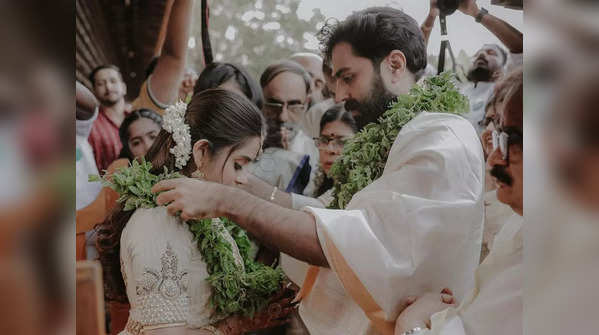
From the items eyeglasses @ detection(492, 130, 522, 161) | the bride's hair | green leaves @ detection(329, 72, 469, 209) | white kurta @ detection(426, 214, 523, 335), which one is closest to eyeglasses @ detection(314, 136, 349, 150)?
green leaves @ detection(329, 72, 469, 209)

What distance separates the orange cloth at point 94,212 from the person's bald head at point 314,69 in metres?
0.90

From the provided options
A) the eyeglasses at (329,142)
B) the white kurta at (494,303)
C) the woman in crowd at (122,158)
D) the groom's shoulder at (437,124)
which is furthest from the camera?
the woman in crowd at (122,158)

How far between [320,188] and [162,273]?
812 mm

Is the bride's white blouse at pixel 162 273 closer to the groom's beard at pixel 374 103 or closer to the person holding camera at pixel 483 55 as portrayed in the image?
the groom's beard at pixel 374 103

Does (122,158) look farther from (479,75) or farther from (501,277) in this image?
(501,277)

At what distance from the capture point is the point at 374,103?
247 cm

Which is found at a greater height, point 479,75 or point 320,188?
point 479,75

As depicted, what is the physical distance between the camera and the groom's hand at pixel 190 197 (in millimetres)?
2311

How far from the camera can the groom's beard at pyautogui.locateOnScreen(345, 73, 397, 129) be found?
2.45 meters

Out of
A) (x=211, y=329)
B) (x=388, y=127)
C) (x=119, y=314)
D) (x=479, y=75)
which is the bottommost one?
(x=119, y=314)

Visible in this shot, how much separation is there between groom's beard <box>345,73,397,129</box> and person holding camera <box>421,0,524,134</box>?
26cm

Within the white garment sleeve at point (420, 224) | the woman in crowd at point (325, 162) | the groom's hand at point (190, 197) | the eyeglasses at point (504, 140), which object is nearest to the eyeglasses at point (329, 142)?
the woman in crowd at point (325, 162)

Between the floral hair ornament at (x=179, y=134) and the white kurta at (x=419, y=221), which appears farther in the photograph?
the floral hair ornament at (x=179, y=134)

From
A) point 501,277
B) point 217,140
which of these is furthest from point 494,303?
point 217,140
